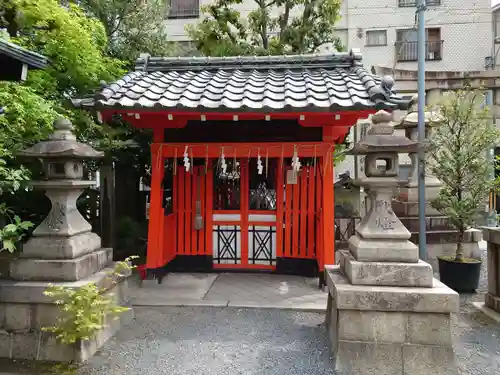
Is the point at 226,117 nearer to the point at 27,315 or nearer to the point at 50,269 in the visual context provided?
the point at 50,269

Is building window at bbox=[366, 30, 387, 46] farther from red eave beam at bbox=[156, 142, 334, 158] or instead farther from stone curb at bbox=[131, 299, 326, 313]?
stone curb at bbox=[131, 299, 326, 313]

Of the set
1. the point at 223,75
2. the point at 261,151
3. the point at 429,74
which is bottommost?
the point at 261,151

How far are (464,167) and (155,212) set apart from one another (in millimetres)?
5993

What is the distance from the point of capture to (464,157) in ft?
22.8

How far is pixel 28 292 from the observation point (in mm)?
4605

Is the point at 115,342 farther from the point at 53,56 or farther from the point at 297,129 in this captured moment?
the point at 53,56

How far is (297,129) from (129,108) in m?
3.15

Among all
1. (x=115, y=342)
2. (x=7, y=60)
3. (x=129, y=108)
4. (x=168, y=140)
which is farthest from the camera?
(x=168, y=140)

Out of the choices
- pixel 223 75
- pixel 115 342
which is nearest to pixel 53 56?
pixel 223 75

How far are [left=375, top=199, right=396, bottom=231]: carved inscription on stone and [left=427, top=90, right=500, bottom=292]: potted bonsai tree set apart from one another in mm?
3159

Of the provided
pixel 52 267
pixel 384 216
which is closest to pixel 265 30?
pixel 384 216

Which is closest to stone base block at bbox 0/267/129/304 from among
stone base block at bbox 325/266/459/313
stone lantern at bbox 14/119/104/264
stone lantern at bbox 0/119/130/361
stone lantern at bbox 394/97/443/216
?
stone lantern at bbox 0/119/130/361

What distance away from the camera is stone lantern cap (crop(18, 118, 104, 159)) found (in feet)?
15.7

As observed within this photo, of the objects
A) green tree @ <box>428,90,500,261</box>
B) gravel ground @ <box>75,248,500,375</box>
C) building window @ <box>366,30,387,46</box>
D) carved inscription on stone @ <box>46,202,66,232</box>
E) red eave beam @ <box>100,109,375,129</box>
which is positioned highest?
building window @ <box>366,30,387,46</box>
